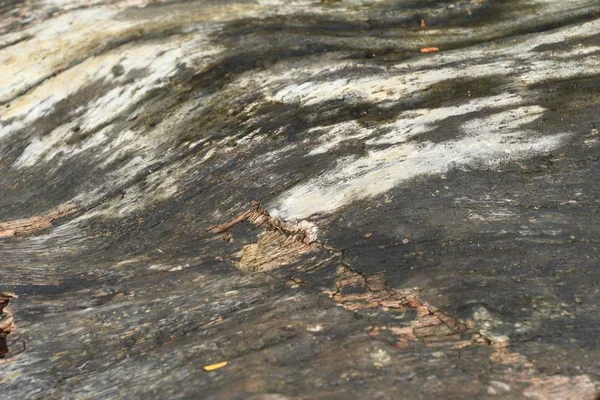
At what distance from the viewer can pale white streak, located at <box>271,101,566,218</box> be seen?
5.70 metres

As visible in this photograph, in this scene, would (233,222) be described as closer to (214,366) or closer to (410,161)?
(410,161)

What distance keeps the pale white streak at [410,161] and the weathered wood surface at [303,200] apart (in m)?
0.02

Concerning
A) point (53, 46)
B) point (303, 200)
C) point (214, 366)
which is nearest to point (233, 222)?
point (303, 200)

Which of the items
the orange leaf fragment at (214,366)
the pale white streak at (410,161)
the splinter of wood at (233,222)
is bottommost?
the orange leaf fragment at (214,366)

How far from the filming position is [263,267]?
17.4 feet

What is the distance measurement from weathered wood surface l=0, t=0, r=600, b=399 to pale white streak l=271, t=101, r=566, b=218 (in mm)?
20

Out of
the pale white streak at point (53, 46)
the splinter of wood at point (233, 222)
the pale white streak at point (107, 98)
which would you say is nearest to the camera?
the splinter of wood at point (233, 222)

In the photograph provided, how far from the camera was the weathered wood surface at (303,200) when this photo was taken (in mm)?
4258

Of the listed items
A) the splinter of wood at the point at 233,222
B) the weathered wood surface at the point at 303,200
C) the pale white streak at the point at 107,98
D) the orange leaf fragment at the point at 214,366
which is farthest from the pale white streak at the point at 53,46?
the orange leaf fragment at the point at 214,366

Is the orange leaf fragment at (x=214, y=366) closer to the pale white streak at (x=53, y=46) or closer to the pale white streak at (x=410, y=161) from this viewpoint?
the pale white streak at (x=410, y=161)

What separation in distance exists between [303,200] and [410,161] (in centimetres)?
82

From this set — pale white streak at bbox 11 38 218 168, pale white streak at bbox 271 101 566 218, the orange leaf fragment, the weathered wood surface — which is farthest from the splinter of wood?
the orange leaf fragment

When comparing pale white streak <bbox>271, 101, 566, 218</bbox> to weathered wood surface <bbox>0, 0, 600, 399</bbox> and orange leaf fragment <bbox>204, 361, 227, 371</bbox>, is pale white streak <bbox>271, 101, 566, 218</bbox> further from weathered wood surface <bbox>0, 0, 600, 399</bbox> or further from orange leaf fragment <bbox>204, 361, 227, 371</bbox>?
orange leaf fragment <bbox>204, 361, 227, 371</bbox>

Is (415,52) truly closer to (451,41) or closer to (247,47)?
(451,41)
